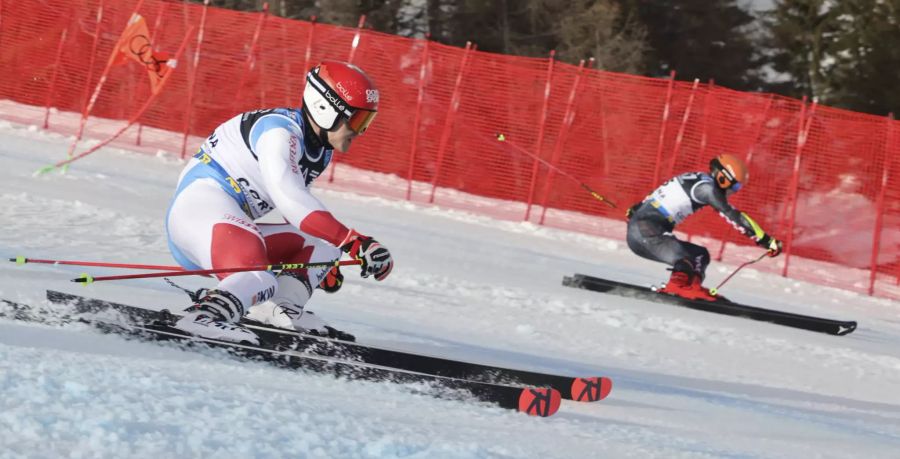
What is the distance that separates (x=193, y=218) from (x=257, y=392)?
2.99ft

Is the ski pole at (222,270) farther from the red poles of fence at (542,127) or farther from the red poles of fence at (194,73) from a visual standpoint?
the red poles of fence at (194,73)

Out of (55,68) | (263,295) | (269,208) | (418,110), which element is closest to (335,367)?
(263,295)

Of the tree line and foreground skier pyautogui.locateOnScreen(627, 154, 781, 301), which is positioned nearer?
foreground skier pyautogui.locateOnScreen(627, 154, 781, 301)

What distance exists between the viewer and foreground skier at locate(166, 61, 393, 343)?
14.1ft

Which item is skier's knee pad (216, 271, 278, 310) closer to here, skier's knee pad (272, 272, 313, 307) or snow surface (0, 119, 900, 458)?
snow surface (0, 119, 900, 458)

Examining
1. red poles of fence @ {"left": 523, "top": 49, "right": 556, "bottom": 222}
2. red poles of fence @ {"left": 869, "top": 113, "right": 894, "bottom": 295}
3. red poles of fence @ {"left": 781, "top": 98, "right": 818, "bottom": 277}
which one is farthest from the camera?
red poles of fence @ {"left": 523, "top": 49, "right": 556, "bottom": 222}

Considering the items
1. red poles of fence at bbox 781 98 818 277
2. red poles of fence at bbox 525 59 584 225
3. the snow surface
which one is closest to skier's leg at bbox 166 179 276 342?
the snow surface

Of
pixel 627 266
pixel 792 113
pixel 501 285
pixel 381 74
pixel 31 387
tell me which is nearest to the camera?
pixel 31 387

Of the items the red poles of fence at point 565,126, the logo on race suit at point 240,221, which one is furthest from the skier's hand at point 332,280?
the red poles of fence at point 565,126

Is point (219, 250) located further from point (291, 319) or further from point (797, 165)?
point (797, 165)

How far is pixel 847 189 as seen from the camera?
571 inches

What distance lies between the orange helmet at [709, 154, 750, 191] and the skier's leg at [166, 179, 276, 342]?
6.15m

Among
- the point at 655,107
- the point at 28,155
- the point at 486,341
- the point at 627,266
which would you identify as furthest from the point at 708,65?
the point at 486,341

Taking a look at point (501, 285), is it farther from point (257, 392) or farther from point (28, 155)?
point (28, 155)
